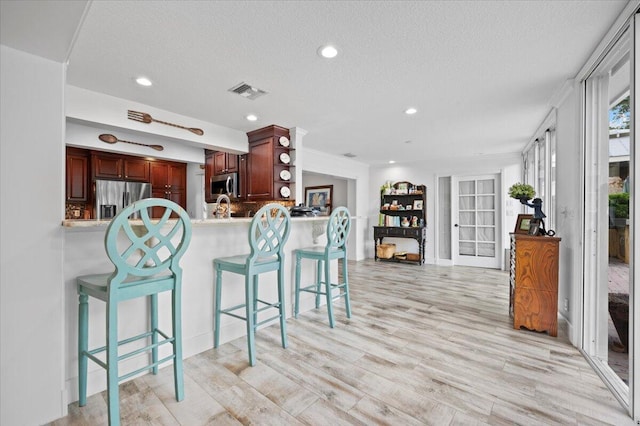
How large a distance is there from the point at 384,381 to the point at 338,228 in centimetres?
154

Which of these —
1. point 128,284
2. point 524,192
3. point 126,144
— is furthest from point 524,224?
point 126,144

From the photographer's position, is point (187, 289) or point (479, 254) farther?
point (479, 254)

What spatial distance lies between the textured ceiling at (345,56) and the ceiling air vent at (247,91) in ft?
0.24

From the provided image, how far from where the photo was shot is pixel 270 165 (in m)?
4.27

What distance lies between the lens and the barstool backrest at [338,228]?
9.61 feet

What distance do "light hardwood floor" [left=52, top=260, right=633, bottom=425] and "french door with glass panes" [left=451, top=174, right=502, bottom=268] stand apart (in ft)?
11.2

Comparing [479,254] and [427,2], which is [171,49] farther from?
[479,254]

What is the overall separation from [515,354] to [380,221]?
488 centimetres

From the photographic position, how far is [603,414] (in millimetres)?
1616

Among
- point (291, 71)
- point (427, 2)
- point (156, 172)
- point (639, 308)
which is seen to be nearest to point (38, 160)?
point (291, 71)

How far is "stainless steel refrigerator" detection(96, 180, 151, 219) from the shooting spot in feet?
15.0

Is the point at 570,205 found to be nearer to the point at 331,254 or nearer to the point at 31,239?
the point at 331,254

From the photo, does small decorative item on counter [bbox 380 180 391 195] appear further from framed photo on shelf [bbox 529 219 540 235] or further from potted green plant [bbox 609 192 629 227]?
potted green plant [bbox 609 192 629 227]

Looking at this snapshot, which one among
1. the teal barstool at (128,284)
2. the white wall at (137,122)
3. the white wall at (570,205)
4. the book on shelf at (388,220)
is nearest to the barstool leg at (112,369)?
the teal barstool at (128,284)
